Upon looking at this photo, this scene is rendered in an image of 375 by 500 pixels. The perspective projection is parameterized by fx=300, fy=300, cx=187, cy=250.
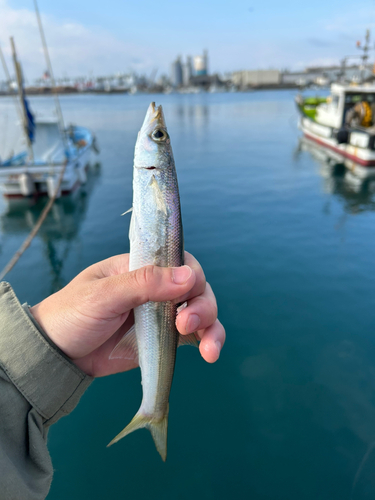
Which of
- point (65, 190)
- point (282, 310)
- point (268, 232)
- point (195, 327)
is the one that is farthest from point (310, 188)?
point (195, 327)

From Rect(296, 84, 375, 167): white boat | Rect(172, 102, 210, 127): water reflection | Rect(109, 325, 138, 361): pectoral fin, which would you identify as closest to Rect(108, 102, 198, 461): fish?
Rect(109, 325, 138, 361): pectoral fin

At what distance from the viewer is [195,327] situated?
3100mm

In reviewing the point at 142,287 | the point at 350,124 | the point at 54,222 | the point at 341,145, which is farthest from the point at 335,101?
the point at 142,287

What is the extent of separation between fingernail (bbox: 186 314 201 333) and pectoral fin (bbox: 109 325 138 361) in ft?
2.03

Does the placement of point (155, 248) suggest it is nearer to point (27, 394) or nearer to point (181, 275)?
point (181, 275)

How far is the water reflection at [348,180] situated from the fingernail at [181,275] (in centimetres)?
1659

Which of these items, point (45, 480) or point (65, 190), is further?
point (65, 190)

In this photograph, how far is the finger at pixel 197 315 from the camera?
3.05 meters

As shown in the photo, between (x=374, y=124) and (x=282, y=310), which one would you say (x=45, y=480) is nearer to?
(x=282, y=310)

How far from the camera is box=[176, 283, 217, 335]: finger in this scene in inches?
120

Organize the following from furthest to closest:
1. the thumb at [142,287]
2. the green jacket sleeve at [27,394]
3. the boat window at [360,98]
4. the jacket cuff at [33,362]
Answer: the boat window at [360,98] → the thumb at [142,287] → the jacket cuff at [33,362] → the green jacket sleeve at [27,394]

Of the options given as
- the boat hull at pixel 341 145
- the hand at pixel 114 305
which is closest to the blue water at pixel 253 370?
the hand at pixel 114 305

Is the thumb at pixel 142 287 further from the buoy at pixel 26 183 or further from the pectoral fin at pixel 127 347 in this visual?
the buoy at pixel 26 183

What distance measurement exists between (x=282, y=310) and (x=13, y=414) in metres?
7.96
